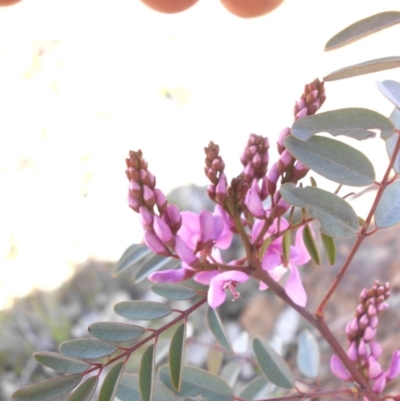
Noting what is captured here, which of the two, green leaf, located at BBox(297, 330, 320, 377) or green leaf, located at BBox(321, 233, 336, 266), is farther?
green leaf, located at BBox(297, 330, 320, 377)

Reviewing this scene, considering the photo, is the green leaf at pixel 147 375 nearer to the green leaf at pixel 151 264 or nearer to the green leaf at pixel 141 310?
the green leaf at pixel 141 310

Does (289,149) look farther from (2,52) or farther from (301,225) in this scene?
(2,52)

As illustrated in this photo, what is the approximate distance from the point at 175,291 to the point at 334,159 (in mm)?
176

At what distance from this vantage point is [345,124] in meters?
0.39

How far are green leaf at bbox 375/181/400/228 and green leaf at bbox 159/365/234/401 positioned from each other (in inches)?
9.0

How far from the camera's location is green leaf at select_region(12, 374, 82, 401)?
40 centimetres

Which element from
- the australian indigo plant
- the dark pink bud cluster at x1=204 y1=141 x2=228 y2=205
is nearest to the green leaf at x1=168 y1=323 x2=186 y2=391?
the australian indigo plant

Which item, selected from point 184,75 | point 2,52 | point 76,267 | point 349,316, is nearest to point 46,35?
point 2,52

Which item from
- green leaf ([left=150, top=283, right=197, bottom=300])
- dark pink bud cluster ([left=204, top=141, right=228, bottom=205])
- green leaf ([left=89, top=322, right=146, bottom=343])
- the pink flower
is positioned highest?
dark pink bud cluster ([left=204, top=141, right=228, bottom=205])

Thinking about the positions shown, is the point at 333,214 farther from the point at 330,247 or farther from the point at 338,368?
the point at 338,368

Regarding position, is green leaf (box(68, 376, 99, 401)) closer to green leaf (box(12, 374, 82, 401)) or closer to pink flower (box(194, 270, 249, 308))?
green leaf (box(12, 374, 82, 401))

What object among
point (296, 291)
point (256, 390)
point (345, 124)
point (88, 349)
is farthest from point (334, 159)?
point (256, 390)

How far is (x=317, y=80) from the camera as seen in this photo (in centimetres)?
41

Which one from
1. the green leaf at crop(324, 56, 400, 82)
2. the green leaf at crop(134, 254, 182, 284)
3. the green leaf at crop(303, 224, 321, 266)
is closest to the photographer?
the green leaf at crop(324, 56, 400, 82)
